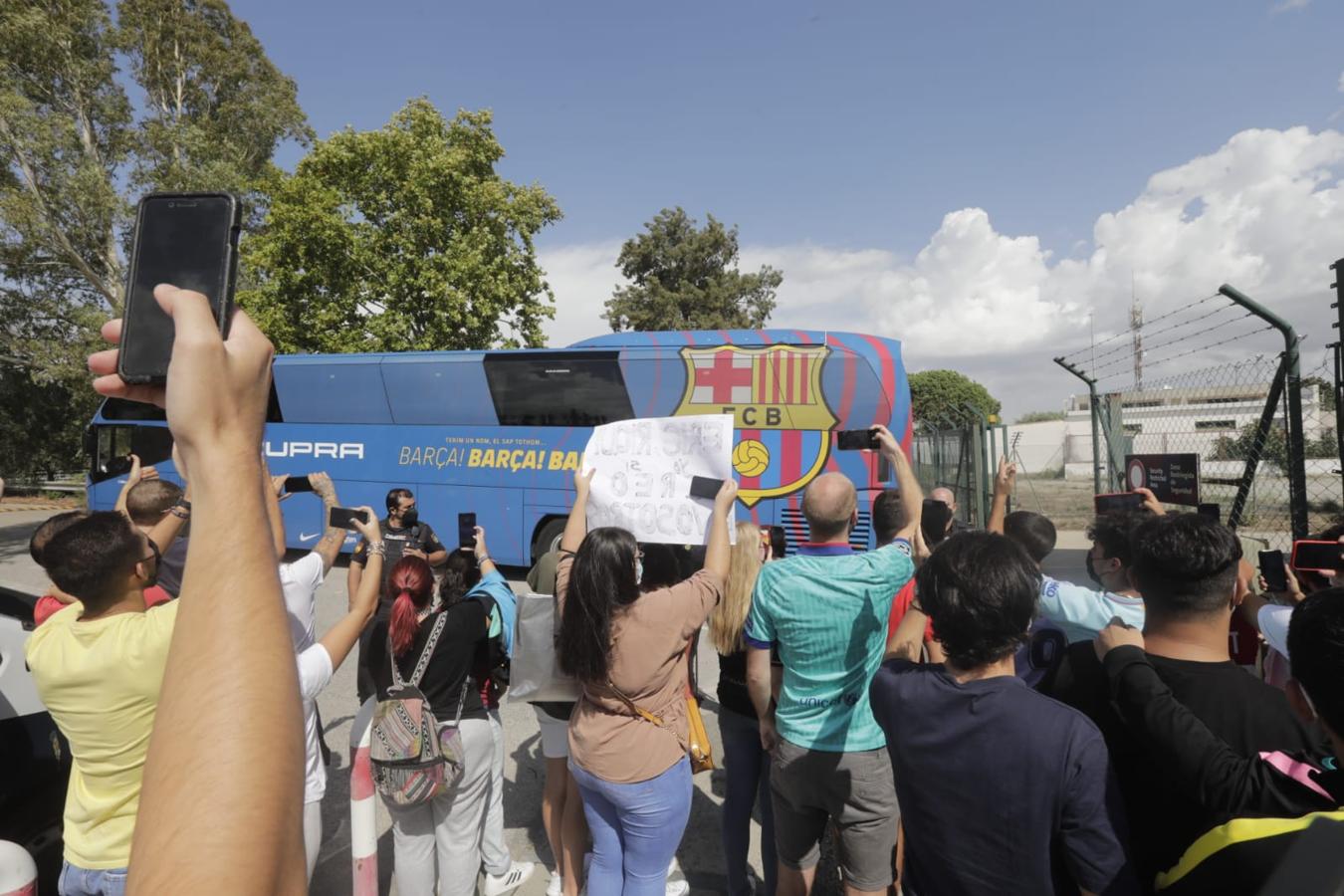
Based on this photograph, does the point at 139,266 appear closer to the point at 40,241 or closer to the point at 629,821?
the point at 629,821

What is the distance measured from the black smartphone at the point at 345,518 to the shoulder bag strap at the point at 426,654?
2.03 feet

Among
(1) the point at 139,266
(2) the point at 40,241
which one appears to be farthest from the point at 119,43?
(1) the point at 139,266

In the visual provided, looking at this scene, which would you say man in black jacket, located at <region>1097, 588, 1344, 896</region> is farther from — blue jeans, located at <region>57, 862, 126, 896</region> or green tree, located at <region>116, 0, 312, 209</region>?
green tree, located at <region>116, 0, 312, 209</region>

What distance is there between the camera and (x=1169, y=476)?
5324mm

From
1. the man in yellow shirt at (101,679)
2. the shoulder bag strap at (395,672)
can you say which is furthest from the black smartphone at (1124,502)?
the man in yellow shirt at (101,679)

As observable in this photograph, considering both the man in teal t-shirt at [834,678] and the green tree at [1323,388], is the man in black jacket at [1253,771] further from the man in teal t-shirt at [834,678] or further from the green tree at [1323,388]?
the green tree at [1323,388]

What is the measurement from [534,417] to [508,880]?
7348 millimetres

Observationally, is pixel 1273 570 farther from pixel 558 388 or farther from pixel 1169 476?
pixel 558 388

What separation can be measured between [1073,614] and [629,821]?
5.91ft

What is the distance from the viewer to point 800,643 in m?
2.64

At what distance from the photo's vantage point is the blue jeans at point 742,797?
315 centimetres

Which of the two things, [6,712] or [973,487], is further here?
[973,487]

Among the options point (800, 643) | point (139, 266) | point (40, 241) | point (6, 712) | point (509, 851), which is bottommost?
point (509, 851)

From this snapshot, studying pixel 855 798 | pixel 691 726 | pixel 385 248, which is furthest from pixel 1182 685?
pixel 385 248
